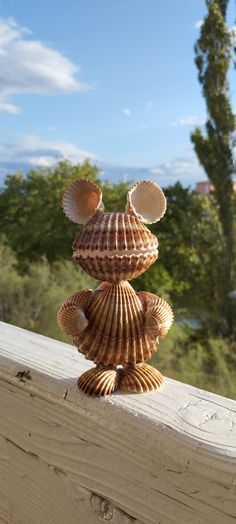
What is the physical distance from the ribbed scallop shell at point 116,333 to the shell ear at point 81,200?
5.7 inches

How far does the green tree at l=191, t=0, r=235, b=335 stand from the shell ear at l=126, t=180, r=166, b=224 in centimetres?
1043

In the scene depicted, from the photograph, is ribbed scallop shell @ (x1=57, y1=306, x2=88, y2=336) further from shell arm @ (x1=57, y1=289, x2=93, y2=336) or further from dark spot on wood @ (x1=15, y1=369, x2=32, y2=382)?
dark spot on wood @ (x1=15, y1=369, x2=32, y2=382)

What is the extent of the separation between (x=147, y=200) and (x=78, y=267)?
404 inches

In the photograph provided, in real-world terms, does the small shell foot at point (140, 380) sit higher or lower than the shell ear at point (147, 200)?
lower

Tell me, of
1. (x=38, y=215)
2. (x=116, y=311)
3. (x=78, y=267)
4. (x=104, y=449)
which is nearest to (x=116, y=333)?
(x=116, y=311)

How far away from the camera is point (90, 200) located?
0.81m

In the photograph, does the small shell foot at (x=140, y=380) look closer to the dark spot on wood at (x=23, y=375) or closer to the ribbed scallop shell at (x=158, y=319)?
the ribbed scallop shell at (x=158, y=319)

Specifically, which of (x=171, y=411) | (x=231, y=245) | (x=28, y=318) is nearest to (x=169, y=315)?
(x=171, y=411)

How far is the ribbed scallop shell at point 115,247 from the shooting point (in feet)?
2.36

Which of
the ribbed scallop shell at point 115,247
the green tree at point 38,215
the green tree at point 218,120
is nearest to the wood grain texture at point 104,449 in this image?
the ribbed scallop shell at point 115,247

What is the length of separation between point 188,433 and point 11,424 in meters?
0.36

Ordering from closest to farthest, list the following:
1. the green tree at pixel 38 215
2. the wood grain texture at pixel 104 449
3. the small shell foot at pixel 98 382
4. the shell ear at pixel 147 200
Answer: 1. the wood grain texture at pixel 104 449
2. the small shell foot at pixel 98 382
3. the shell ear at pixel 147 200
4. the green tree at pixel 38 215

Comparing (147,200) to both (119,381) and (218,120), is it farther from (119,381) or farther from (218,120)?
(218,120)

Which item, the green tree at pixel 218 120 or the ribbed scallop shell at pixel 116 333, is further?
the green tree at pixel 218 120
